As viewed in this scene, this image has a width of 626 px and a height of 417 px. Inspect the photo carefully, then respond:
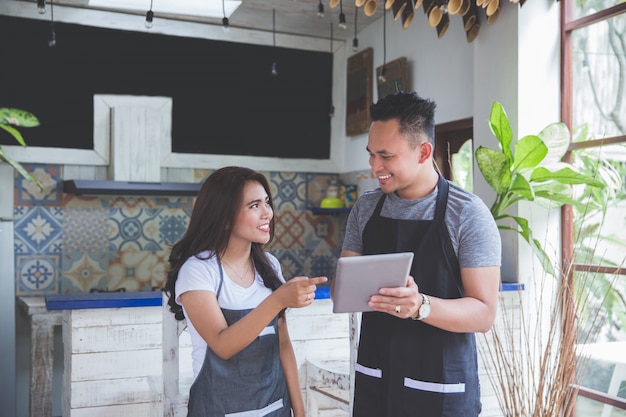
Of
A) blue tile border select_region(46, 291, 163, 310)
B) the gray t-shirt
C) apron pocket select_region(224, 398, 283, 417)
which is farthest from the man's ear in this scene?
blue tile border select_region(46, 291, 163, 310)

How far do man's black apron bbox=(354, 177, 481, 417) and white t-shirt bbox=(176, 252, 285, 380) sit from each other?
0.42 metres

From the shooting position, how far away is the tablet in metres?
1.82

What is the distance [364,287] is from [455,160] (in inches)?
Answer: 131

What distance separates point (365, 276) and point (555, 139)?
229 cm

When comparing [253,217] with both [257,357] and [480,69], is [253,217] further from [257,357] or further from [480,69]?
[480,69]

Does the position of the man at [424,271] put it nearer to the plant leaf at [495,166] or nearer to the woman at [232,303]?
the woman at [232,303]

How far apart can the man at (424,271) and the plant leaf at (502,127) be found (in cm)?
167

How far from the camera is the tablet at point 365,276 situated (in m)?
1.82

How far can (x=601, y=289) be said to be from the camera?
381 cm

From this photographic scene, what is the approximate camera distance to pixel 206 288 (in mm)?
1980

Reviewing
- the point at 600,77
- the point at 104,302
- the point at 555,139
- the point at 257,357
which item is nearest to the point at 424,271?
the point at 257,357

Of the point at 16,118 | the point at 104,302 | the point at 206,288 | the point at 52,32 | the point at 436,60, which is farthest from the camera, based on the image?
the point at 52,32

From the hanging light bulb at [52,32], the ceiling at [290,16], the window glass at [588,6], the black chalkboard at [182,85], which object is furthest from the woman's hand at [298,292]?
the black chalkboard at [182,85]

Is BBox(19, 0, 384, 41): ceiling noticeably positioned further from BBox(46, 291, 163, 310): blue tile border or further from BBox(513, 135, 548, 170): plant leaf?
BBox(46, 291, 163, 310): blue tile border
